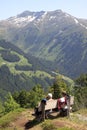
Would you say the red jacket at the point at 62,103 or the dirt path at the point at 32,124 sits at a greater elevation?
the red jacket at the point at 62,103

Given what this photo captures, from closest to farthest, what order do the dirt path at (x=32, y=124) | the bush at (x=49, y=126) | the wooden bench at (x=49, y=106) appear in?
the bush at (x=49, y=126) → the dirt path at (x=32, y=124) → the wooden bench at (x=49, y=106)

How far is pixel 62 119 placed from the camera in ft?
83.9

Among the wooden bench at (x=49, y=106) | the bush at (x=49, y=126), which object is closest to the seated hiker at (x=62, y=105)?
the wooden bench at (x=49, y=106)

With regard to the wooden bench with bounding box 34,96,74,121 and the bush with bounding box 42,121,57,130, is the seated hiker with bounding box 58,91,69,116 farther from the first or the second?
the bush with bounding box 42,121,57,130

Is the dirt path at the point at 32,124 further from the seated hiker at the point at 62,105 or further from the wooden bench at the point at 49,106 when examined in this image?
the seated hiker at the point at 62,105

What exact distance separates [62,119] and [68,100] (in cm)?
195

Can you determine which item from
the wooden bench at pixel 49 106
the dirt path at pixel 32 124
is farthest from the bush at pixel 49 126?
the wooden bench at pixel 49 106

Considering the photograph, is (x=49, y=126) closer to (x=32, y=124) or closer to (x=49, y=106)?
(x=32, y=124)

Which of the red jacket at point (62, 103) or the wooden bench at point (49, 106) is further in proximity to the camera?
the red jacket at point (62, 103)

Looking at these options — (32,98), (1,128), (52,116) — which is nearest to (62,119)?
(52,116)

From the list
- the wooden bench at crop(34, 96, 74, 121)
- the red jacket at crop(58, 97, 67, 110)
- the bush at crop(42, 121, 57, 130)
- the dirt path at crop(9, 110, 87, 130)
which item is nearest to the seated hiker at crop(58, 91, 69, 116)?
the red jacket at crop(58, 97, 67, 110)

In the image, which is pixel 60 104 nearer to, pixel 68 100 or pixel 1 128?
pixel 68 100

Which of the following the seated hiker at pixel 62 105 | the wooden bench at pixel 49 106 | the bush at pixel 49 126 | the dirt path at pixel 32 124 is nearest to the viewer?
the bush at pixel 49 126

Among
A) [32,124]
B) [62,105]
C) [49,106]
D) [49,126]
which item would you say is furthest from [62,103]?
[49,126]
